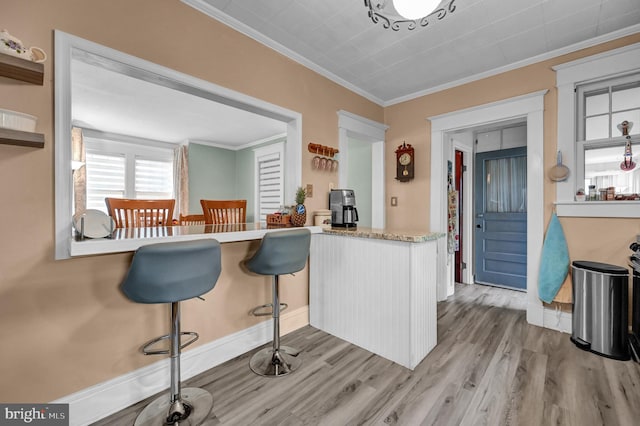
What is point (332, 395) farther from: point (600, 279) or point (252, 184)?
point (252, 184)

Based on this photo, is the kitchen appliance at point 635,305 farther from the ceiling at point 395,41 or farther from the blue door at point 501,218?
the ceiling at point 395,41

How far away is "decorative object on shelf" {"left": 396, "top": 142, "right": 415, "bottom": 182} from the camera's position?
11.6ft

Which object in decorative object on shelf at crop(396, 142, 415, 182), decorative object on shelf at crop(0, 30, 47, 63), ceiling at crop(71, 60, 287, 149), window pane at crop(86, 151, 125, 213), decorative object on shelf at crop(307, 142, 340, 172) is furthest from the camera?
window pane at crop(86, 151, 125, 213)

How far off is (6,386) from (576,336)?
381 cm

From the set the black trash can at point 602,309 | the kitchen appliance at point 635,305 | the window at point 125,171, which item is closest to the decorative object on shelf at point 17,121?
the black trash can at point 602,309

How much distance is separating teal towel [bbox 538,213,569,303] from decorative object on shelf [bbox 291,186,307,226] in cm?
232

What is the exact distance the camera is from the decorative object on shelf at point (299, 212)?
242 centimetres

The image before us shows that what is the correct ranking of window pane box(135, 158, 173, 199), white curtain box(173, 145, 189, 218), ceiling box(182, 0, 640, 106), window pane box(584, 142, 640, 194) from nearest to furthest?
ceiling box(182, 0, 640, 106) → window pane box(584, 142, 640, 194) → window pane box(135, 158, 173, 199) → white curtain box(173, 145, 189, 218)

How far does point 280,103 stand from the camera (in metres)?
2.51

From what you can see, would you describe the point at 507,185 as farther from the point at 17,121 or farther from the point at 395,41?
the point at 17,121

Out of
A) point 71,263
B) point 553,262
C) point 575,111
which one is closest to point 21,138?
point 71,263

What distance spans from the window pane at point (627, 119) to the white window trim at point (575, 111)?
0.94ft

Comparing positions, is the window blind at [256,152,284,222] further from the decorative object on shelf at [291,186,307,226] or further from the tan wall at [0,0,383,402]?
the tan wall at [0,0,383,402]

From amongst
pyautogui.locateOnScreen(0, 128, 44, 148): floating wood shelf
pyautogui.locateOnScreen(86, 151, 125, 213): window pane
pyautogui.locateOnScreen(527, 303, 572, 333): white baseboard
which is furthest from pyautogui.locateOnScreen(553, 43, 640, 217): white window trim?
pyautogui.locateOnScreen(86, 151, 125, 213): window pane
